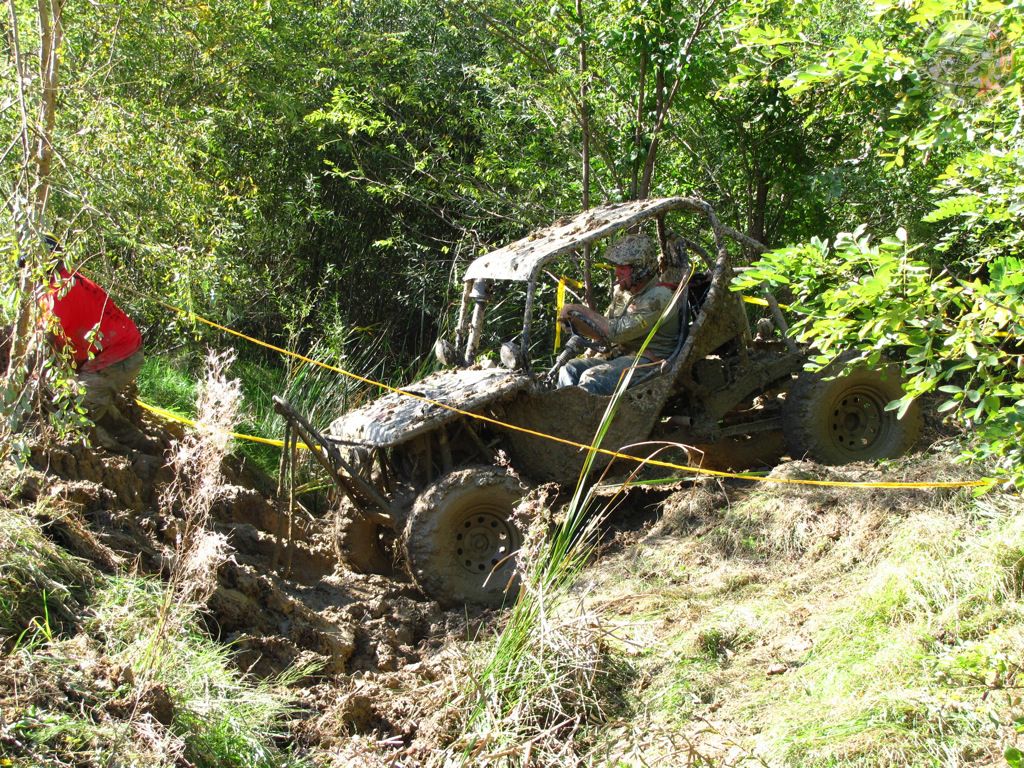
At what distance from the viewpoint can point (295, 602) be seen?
18.3ft

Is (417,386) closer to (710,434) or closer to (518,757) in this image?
(710,434)

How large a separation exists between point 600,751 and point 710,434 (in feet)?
11.1

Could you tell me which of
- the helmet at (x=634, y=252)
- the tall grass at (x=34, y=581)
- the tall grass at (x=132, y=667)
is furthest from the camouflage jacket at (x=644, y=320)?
the tall grass at (x=34, y=581)

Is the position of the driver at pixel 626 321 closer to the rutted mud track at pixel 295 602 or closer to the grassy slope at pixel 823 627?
the grassy slope at pixel 823 627

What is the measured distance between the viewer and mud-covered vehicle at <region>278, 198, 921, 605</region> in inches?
241

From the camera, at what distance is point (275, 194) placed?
10812mm

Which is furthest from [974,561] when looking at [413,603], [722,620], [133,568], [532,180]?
[532,180]

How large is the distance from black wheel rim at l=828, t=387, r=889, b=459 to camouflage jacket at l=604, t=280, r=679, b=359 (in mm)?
1342

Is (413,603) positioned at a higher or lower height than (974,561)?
lower

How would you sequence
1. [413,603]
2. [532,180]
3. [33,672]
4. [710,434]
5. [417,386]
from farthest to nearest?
1. [532,180]
2. [710,434]
3. [417,386]
4. [413,603]
5. [33,672]

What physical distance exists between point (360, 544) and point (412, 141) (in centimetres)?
556

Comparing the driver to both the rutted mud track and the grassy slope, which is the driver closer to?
the grassy slope

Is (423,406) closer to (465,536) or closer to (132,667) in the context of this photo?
(465,536)

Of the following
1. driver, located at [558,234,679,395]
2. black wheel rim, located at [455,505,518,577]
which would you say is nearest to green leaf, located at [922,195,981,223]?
driver, located at [558,234,679,395]
